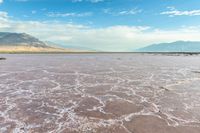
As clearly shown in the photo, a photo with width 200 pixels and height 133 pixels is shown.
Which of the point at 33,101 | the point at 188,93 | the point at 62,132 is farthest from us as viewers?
the point at 188,93

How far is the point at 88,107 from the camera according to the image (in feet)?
53.1

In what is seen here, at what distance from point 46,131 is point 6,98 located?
9429mm

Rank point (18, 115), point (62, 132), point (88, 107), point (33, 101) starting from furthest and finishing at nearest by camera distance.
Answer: point (33, 101) < point (88, 107) < point (18, 115) < point (62, 132)

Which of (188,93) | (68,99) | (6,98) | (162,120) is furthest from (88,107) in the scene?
(188,93)

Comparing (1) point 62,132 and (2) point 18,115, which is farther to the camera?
(2) point 18,115

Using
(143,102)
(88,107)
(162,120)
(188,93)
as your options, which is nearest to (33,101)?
(88,107)

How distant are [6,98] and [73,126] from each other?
9894mm

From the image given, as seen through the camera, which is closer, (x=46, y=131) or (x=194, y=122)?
(x=46, y=131)

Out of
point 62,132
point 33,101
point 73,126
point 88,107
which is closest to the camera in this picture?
point 62,132

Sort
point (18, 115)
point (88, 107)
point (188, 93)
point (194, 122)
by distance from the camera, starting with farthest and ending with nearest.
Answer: point (188, 93), point (88, 107), point (18, 115), point (194, 122)

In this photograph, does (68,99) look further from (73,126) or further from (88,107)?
(73,126)

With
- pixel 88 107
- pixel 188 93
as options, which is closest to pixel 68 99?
pixel 88 107

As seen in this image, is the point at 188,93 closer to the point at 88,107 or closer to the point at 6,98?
the point at 88,107

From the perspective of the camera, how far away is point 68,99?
18.7m
